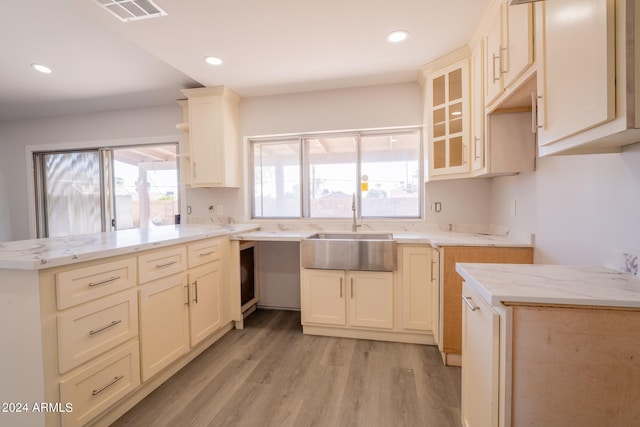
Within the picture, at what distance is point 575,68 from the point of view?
2.95 ft

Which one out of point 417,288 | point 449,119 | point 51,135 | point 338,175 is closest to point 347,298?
point 417,288

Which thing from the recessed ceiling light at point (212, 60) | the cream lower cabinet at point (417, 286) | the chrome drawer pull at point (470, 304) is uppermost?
the recessed ceiling light at point (212, 60)

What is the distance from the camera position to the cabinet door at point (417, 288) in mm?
2283

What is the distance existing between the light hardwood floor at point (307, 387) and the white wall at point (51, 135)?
8.98ft

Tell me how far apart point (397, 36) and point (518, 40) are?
875 millimetres

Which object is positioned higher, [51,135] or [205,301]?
[51,135]

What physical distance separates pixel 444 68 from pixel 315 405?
2.69m

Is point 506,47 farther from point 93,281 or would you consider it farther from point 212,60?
point 93,281

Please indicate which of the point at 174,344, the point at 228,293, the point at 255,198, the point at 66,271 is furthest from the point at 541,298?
the point at 255,198

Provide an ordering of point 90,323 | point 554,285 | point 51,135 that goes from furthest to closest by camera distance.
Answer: point 51,135
point 90,323
point 554,285

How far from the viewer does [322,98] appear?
302 centimetres

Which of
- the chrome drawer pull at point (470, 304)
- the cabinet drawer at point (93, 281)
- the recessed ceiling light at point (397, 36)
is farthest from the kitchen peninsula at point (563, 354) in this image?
the recessed ceiling light at point (397, 36)

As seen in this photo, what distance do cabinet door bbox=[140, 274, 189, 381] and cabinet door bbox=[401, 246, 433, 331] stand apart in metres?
1.70

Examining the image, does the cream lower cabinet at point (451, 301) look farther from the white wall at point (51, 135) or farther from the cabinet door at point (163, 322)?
the white wall at point (51, 135)
